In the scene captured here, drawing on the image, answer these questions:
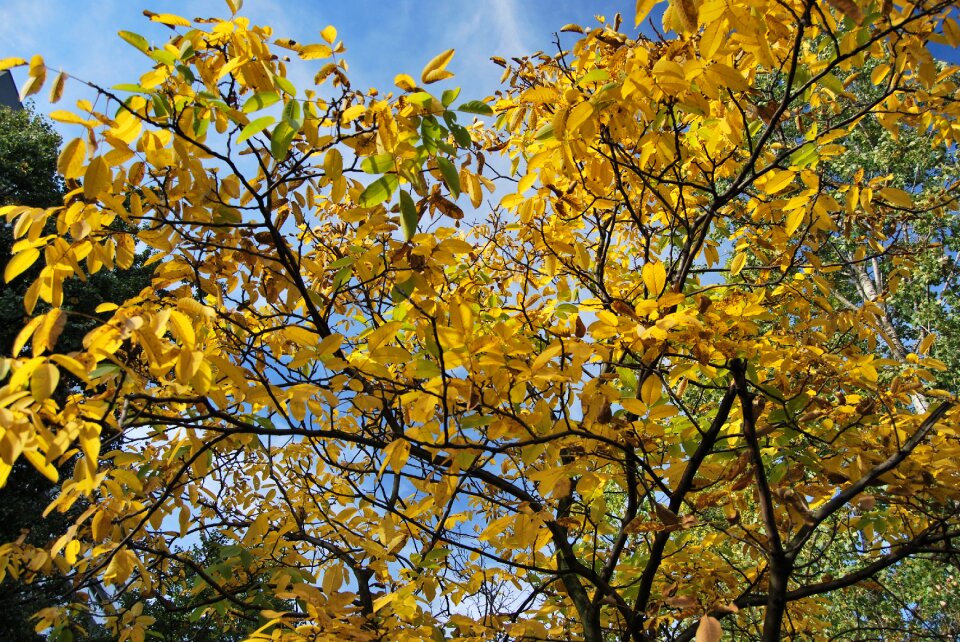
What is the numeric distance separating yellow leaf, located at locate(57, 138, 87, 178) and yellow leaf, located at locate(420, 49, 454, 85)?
0.82 m

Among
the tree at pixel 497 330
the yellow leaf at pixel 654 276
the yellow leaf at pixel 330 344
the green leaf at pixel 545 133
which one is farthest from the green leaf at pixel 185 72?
the yellow leaf at pixel 654 276

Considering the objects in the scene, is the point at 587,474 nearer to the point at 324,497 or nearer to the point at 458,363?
the point at 458,363

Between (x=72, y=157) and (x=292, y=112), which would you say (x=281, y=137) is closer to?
(x=292, y=112)

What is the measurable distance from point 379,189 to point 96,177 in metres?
0.64

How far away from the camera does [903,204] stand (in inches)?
76.2

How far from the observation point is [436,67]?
153cm

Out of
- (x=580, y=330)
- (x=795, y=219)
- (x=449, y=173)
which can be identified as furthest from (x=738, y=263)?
(x=449, y=173)

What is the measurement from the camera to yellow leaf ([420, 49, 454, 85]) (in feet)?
5.00

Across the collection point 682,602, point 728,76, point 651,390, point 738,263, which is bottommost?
point 682,602

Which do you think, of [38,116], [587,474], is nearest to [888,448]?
[587,474]

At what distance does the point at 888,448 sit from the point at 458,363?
1.56 m

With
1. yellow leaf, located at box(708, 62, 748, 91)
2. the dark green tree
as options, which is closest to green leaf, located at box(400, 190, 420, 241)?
yellow leaf, located at box(708, 62, 748, 91)

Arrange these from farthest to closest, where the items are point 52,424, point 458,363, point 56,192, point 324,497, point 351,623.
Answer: point 56,192
point 324,497
point 351,623
point 458,363
point 52,424

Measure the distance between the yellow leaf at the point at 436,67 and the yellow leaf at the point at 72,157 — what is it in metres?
0.82
